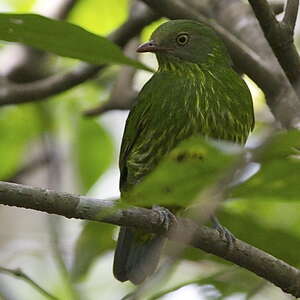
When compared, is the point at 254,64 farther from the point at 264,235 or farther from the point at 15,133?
the point at 15,133

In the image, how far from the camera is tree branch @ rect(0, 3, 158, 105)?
4449mm

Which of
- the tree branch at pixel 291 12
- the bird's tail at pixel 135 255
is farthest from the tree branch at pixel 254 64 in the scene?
the bird's tail at pixel 135 255

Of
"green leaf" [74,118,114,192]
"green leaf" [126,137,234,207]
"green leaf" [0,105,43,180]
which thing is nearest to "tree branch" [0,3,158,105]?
"green leaf" [74,118,114,192]

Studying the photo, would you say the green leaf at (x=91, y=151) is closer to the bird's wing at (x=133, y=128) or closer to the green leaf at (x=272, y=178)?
the bird's wing at (x=133, y=128)

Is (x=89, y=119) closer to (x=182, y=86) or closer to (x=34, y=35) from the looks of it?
(x=182, y=86)

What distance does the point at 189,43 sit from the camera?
4.43 meters

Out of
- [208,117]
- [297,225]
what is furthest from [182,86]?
[297,225]

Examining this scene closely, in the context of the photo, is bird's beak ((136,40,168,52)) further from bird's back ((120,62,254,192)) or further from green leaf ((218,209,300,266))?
green leaf ((218,209,300,266))

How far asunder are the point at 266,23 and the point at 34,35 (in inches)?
30.0

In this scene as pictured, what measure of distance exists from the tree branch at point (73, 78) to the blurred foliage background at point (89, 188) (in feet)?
1.41

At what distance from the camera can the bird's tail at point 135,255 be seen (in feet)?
13.2

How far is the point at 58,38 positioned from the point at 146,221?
62 cm

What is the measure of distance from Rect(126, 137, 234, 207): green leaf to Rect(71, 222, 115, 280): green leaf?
2.04 m

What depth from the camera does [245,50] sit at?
3.87 meters
